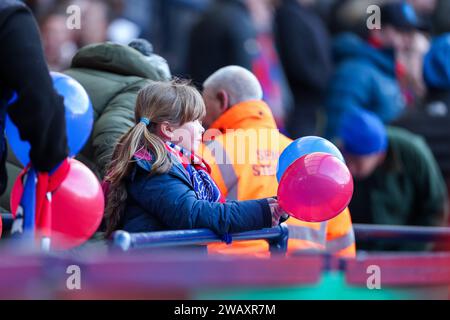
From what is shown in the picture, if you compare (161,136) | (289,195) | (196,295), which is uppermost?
(161,136)

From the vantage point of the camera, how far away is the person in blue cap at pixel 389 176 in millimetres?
8602

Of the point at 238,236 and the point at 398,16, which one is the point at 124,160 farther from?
the point at 398,16

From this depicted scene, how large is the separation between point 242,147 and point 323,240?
2.40 ft

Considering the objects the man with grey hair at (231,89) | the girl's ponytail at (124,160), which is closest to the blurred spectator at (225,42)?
the man with grey hair at (231,89)

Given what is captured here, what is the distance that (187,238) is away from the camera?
13.2ft

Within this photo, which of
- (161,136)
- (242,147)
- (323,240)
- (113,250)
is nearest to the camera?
(113,250)

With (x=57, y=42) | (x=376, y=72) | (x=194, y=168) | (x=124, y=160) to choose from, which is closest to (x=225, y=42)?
(x=376, y=72)

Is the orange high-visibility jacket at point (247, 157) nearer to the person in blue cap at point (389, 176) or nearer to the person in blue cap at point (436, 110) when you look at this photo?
the person in blue cap at point (389, 176)

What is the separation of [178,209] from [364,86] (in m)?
5.60

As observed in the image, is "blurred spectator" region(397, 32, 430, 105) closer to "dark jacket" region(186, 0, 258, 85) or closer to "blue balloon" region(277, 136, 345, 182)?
"dark jacket" region(186, 0, 258, 85)

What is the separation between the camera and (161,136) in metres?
4.43

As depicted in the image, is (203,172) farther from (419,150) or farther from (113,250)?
(419,150)

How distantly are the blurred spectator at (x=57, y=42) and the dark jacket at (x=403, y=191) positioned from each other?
2.51 meters

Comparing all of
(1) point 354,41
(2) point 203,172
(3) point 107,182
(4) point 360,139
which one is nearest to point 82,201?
(3) point 107,182
